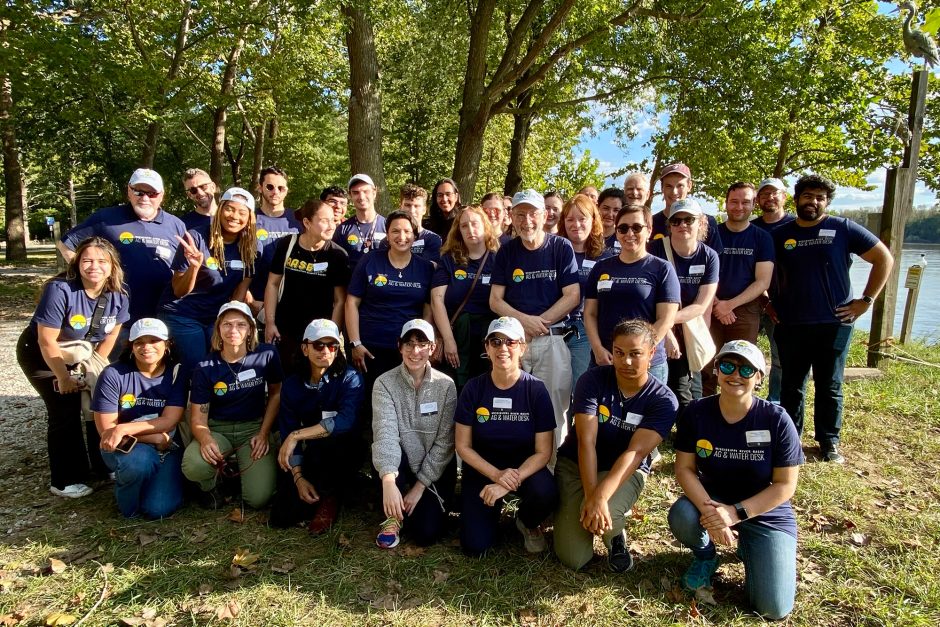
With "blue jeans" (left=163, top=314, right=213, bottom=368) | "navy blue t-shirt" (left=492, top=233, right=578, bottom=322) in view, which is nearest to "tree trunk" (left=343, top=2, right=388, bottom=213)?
"blue jeans" (left=163, top=314, right=213, bottom=368)

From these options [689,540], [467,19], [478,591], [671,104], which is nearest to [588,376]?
[689,540]

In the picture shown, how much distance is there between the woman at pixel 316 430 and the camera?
4.36 metres

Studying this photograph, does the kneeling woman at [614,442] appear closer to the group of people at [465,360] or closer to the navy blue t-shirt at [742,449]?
the group of people at [465,360]

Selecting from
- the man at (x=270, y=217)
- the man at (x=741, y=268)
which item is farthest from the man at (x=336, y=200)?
the man at (x=741, y=268)

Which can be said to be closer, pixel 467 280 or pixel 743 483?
pixel 743 483

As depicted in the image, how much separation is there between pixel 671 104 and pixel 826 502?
13.2 m

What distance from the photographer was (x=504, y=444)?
160 inches

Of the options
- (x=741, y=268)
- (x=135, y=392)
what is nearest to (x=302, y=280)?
(x=135, y=392)

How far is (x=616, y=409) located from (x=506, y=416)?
2.50 ft

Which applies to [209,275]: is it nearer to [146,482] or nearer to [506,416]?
[146,482]

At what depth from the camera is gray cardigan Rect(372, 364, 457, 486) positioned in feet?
13.9

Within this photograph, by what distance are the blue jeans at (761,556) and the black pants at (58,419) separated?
476 centimetres

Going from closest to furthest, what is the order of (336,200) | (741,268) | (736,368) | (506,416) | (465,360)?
→ (736,368) < (506,416) < (465,360) < (741,268) < (336,200)

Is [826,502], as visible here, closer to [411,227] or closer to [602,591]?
[602,591]
